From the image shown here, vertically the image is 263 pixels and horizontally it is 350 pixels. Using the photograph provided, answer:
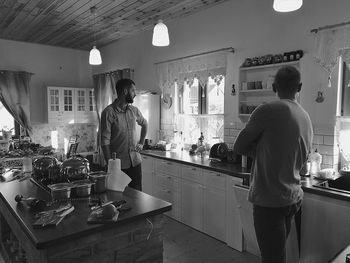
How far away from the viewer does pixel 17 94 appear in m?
5.36

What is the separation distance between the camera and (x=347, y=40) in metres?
2.53

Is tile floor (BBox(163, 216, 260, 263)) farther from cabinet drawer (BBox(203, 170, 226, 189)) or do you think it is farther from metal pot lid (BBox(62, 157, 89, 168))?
metal pot lid (BBox(62, 157, 89, 168))

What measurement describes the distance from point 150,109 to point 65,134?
2393mm

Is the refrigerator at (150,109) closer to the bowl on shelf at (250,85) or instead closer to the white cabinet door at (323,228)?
the bowl on shelf at (250,85)

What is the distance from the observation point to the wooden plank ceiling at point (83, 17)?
11.7ft

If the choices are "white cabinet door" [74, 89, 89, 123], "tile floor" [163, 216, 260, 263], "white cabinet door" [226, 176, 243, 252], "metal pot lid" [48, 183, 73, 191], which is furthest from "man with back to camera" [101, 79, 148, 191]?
"white cabinet door" [74, 89, 89, 123]

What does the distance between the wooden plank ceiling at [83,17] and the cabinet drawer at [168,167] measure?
196cm

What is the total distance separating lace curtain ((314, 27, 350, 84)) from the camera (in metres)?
2.54

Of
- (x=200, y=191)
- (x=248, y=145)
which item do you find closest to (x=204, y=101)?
(x=200, y=191)

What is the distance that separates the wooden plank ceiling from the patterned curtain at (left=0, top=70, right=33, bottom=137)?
69 centimetres

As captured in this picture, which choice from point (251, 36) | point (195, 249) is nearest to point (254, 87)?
point (251, 36)

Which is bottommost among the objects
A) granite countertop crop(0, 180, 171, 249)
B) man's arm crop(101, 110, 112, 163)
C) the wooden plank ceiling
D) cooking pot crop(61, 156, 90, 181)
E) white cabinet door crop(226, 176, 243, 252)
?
white cabinet door crop(226, 176, 243, 252)

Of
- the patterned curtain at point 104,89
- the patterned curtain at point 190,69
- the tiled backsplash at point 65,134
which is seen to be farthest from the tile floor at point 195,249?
the tiled backsplash at point 65,134

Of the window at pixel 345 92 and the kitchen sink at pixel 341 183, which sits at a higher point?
the window at pixel 345 92
